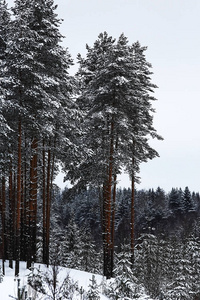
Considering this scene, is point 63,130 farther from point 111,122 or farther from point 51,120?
A: point 111,122

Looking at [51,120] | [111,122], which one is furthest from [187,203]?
[51,120]

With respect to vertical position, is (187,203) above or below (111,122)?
below

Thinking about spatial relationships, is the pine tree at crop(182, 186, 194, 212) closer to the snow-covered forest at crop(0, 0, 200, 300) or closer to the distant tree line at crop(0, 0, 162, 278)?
the snow-covered forest at crop(0, 0, 200, 300)

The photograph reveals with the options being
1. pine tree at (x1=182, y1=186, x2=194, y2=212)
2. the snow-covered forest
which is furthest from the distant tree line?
pine tree at (x1=182, y1=186, x2=194, y2=212)

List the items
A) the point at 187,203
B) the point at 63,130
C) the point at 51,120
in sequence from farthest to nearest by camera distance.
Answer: the point at 187,203 → the point at 63,130 → the point at 51,120

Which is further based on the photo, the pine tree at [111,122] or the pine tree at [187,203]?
the pine tree at [187,203]

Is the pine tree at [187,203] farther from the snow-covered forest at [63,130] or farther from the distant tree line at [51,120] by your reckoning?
the distant tree line at [51,120]

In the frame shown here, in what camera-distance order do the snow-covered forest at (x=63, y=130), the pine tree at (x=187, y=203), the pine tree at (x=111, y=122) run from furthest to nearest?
the pine tree at (x=187, y=203), the pine tree at (x=111, y=122), the snow-covered forest at (x=63, y=130)

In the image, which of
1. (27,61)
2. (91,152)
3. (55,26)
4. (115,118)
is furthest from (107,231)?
(55,26)

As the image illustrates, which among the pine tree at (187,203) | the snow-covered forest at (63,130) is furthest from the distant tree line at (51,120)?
the pine tree at (187,203)

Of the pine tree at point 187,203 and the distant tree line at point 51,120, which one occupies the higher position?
the distant tree line at point 51,120

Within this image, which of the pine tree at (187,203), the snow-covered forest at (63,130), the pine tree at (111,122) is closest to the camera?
the snow-covered forest at (63,130)

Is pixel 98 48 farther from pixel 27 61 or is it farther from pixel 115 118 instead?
pixel 27 61

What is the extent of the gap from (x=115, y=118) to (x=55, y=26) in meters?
6.31
